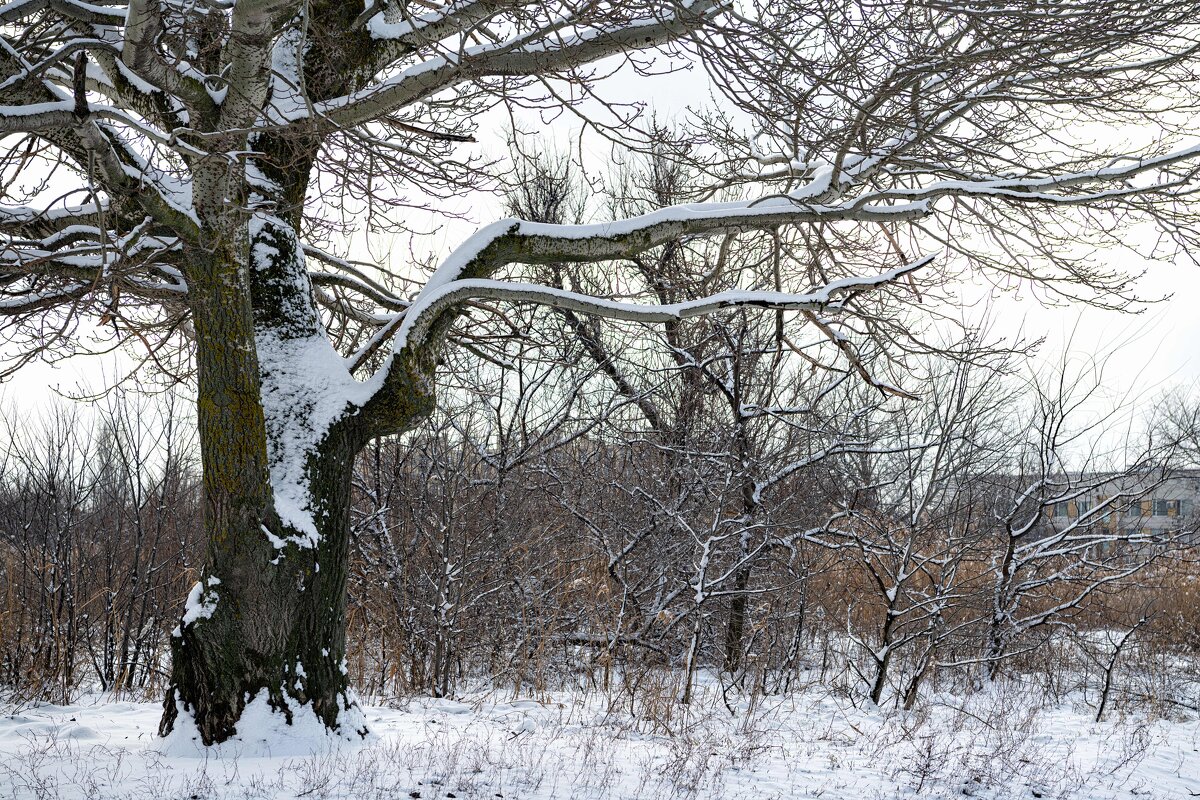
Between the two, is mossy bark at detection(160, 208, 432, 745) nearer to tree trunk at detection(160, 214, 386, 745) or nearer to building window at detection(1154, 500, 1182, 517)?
tree trunk at detection(160, 214, 386, 745)

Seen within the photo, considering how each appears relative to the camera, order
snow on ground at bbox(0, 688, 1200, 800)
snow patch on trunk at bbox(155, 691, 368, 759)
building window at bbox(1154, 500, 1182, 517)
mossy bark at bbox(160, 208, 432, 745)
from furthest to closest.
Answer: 1. building window at bbox(1154, 500, 1182, 517)
2. mossy bark at bbox(160, 208, 432, 745)
3. snow patch on trunk at bbox(155, 691, 368, 759)
4. snow on ground at bbox(0, 688, 1200, 800)

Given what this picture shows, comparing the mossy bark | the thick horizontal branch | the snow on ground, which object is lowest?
the snow on ground

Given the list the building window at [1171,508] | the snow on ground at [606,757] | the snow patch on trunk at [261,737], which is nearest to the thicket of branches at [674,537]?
the snow on ground at [606,757]

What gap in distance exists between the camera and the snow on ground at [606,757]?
4730 mm

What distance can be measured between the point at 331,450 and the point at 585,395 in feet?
20.0

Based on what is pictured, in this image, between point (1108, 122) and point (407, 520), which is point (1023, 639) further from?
point (407, 520)

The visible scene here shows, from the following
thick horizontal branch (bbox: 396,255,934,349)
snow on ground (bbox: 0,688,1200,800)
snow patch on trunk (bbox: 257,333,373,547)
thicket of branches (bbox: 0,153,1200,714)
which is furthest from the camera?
thicket of branches (bbox: 0,153,1200,714)

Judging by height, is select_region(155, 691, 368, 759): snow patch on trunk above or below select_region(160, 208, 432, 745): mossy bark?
below

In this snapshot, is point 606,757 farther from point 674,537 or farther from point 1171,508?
point 1171,508

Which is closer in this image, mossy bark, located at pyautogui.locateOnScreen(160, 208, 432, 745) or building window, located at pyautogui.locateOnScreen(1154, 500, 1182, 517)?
mossy bark, located at pyautogui.locateOnScreen(160, 208, 432, 745)

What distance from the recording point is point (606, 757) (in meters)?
5.69

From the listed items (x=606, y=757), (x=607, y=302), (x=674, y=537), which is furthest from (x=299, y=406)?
(x=674, y=537)

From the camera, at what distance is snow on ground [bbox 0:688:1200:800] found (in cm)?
473

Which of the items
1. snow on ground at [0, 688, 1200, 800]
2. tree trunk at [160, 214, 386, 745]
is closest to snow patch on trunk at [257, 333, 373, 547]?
tree trunk at [160, 214, 386, 745]
